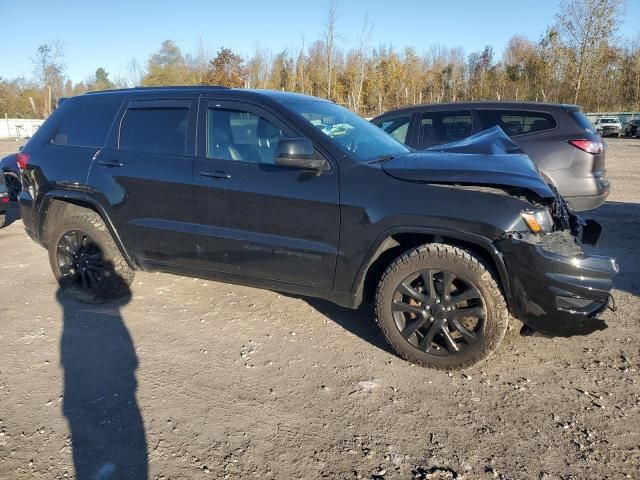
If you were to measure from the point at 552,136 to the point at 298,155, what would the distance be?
4187 millimetres

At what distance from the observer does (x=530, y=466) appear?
2334 mm

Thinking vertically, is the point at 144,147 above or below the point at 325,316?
above

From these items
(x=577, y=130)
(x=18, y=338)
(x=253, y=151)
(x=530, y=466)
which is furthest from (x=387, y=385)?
(x=577, y=130)

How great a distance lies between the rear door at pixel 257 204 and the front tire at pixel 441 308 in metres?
0.50

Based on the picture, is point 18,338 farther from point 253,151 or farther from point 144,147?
point 253,151

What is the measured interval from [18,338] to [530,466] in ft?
11.9

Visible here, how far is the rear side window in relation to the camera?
6094 mm

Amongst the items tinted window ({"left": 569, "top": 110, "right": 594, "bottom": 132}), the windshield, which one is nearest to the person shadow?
the windshield

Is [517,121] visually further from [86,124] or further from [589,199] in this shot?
[86,124]

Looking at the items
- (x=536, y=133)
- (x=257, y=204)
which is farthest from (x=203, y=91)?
(x=536, y=133)

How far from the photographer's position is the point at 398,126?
698cm

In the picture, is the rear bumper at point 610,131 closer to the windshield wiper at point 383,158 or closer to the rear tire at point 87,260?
the windshield wiper at point 383,158

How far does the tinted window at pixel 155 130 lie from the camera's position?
3.88m


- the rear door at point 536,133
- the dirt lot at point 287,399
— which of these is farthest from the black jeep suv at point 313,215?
the rear door at point 536,133
